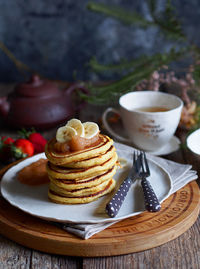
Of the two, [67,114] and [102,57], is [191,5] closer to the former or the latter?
[102,57]

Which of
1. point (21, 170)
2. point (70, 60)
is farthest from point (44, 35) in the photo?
point (21, 170)

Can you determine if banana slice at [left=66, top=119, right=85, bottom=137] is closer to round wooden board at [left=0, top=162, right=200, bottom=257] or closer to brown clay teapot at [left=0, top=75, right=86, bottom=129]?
round wooden board at [left=0, top=162, right=200, bottom=257]

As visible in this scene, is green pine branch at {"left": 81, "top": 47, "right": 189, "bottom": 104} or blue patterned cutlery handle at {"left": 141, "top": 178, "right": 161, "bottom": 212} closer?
blue patterned cutlery handle at {"left": 141, "top": 178, "right": 161, "bottom": 212}

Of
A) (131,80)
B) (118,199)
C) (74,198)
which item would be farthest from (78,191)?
(131,80)

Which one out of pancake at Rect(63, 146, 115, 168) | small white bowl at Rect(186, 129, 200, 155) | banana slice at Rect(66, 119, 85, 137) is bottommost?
small white bowl at Rect(186, 129, 200, 155)

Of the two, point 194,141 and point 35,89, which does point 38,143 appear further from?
point 194,141

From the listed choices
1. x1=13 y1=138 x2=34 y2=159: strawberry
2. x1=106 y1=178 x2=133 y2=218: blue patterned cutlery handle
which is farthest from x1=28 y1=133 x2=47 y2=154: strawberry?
x1=106 y1=178 x2=133 y2=218: blue patterned cutlery handle
